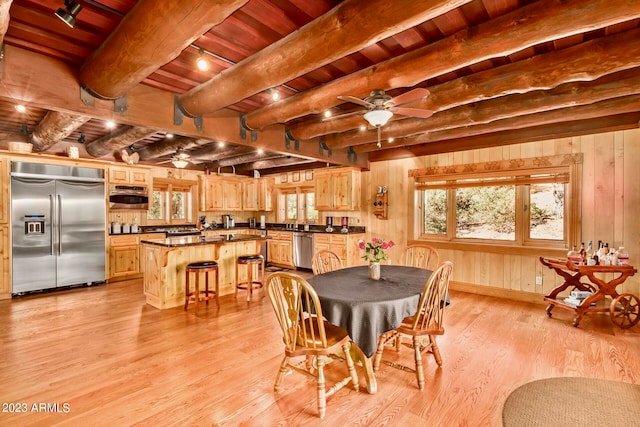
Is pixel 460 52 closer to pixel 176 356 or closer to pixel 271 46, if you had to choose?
pixel 271 46

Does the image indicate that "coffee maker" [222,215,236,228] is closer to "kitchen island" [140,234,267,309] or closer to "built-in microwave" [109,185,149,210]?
"built-in microwave" [109,185,149,210]

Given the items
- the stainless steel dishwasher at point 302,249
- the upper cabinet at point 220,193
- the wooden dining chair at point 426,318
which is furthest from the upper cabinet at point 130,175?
the wooden dining chair at point 426,318

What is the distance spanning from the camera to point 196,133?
362 cm

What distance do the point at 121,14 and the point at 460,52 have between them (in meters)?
2.31

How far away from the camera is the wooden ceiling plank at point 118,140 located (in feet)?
13.9

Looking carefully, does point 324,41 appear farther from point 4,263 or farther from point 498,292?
point 4,263

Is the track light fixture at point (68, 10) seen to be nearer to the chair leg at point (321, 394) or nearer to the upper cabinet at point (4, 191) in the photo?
the chair leg at point (321, 394)

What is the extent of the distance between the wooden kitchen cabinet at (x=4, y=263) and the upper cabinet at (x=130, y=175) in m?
1.72

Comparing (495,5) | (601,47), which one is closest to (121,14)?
(495,5)

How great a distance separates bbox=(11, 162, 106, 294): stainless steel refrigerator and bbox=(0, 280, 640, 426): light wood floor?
89 centimetres

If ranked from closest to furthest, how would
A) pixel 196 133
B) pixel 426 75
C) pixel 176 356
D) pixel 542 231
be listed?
pixel 426 75 → pixel 176 356 → pixel 196 133 → pixel 542 231

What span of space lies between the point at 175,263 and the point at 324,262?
2.28m

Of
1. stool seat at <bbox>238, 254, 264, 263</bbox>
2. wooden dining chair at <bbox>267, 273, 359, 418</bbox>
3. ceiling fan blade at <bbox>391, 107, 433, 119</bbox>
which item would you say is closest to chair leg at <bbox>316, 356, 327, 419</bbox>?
wooden dining chair at <bbox>267, 273, 359, 418</bbox>

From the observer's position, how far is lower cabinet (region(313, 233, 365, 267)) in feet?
21.2
